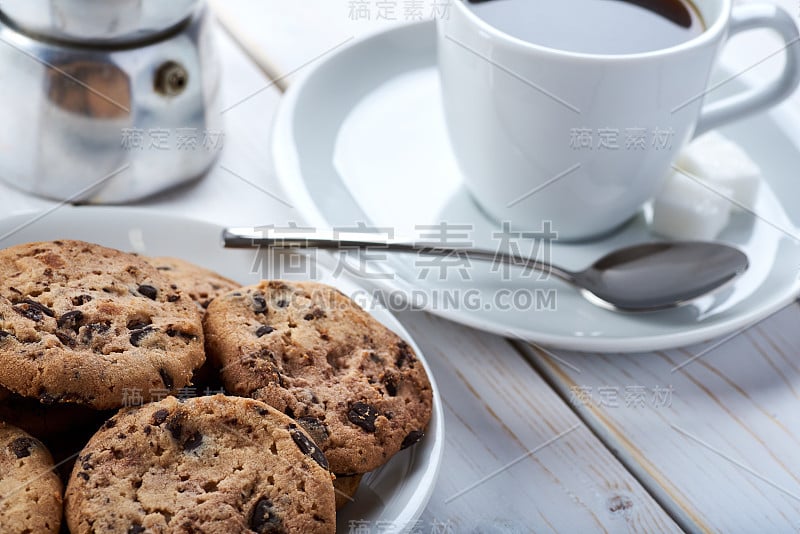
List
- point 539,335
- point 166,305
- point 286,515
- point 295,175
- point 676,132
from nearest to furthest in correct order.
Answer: point 286,515
point 166,305
point 539,335
point 676,132
point 295,175

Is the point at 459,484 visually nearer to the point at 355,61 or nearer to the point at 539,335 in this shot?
the point at 539,335

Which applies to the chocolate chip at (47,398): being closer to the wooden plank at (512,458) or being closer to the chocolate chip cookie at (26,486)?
the chocolate chip cookie at (26,486)

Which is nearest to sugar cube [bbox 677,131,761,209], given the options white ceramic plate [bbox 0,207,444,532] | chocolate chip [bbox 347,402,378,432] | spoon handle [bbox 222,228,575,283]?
spoon handle [bbox 222,228,575,283]

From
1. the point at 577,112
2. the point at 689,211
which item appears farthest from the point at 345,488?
the point at 689,211

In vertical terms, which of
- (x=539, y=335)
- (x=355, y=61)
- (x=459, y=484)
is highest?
(x=355, y=61)

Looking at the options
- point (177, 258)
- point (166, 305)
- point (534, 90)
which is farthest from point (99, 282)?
point (534, 90)

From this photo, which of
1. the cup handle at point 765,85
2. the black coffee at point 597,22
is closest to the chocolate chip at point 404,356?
the black coffee at point 597,22
